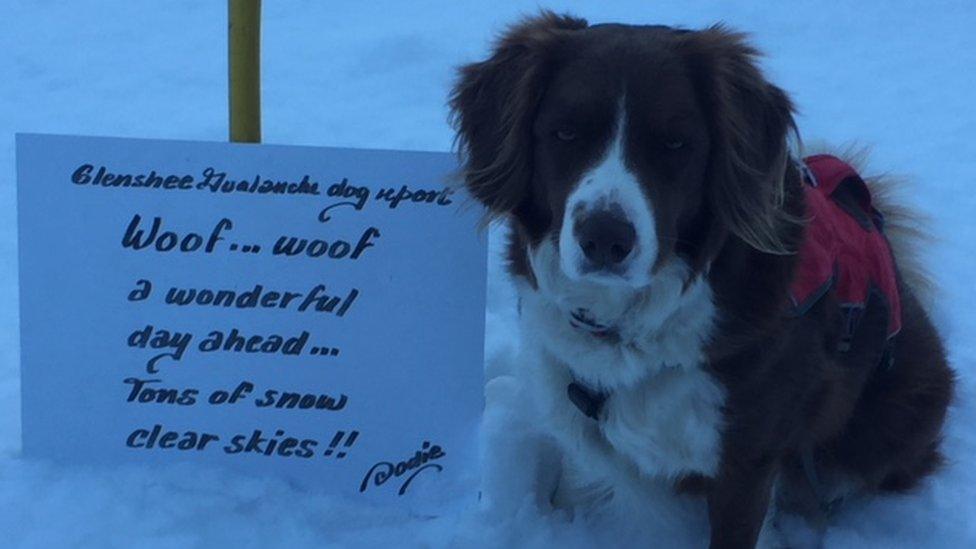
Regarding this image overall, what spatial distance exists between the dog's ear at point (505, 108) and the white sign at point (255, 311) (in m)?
0.24

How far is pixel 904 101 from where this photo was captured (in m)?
5.04

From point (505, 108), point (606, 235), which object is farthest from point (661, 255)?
point (505, 108)

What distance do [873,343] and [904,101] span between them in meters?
3.20

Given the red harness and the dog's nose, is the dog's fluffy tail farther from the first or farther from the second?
the dog's nose

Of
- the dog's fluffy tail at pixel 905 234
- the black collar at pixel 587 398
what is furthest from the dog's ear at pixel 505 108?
the dog's fluffy tail at pixel 905 234

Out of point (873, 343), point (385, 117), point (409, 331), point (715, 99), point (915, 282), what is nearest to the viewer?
point (715, 99)

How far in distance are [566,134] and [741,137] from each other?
31 cm

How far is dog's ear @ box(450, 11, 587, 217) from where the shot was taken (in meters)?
1.93

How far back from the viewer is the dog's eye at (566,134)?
1844 millimetres

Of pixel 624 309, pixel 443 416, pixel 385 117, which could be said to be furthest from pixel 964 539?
pixel 385 117

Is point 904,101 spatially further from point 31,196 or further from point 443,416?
point 31,196

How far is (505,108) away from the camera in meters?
1.96
